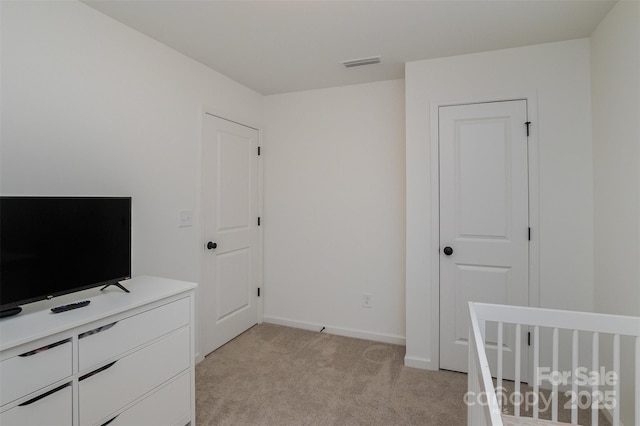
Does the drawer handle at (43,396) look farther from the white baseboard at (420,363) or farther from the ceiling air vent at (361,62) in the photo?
the ceiling air vent at (361,62)

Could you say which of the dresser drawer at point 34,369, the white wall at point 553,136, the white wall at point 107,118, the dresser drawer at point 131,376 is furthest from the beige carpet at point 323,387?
the dresser drawer at point 34,369

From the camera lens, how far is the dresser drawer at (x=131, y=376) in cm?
139

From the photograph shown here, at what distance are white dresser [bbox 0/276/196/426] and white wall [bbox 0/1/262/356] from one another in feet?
1.95

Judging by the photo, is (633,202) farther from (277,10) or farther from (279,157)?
(279,157)

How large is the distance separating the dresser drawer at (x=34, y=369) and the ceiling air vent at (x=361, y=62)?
256 centimetres

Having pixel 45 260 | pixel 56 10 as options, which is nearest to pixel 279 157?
pixel 56 10

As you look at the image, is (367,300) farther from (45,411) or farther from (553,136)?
(45,411)

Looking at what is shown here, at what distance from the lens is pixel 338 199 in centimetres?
329

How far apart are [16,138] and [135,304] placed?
3.40ft

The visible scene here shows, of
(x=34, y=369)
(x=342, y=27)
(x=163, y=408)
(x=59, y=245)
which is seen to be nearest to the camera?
(x=34, y=369)

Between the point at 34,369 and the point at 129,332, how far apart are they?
0.37 m

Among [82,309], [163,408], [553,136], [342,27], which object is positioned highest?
[342,27]

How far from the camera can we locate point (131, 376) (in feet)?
5.08

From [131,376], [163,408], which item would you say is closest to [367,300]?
[163,408]
